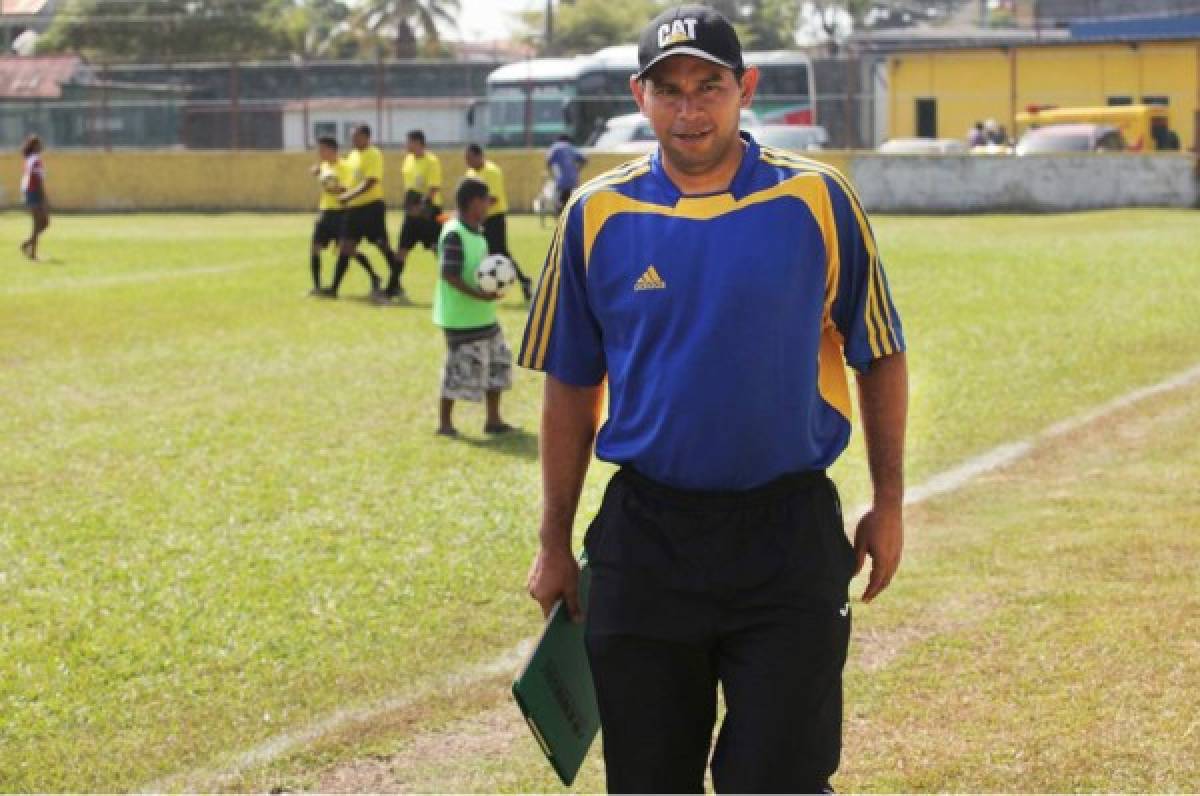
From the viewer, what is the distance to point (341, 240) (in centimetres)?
2206

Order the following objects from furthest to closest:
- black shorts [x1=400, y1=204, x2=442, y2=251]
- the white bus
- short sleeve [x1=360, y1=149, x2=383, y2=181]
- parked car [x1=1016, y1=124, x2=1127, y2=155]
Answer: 1. the white bus
2. parked car [x1=1016, y1=124, x2=1127, y2=155]
3. short sleeve [x1=360, y1=149, x2=383, y2=181]
4. black shorts [x1=400, y1=204, x2=442, y2=251]

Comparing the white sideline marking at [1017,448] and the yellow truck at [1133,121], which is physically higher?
the yellow truck at [1133,121]

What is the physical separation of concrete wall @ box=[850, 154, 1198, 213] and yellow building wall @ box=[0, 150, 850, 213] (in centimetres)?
1068

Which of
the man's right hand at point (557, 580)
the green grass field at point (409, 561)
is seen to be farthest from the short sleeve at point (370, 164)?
the man's right hand at point (557, 580)

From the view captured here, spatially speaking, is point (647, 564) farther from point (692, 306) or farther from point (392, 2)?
point (392, 2)

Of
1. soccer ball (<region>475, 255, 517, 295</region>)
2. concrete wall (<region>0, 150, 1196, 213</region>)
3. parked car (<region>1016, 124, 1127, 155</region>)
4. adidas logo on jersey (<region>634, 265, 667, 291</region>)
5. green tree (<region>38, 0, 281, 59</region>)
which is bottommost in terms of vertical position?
soccer ball (<region>475, 255, 517, 295</region>)

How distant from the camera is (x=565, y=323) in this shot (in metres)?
4.20

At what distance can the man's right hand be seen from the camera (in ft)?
14.2

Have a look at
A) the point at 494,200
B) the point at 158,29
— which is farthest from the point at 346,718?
the point at 158,29

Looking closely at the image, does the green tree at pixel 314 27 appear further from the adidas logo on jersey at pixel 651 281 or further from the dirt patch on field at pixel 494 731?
the adidas logo on jersey at pixel 651 281

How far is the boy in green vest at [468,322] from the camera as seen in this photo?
12570 millimetres

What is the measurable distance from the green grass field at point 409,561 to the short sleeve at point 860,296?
2.01 meters

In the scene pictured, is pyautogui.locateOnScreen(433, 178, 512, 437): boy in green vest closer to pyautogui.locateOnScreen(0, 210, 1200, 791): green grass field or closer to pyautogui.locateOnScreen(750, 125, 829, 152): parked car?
pyautogui.locateOnScreen(0, 210, 1200, 791): green grass field

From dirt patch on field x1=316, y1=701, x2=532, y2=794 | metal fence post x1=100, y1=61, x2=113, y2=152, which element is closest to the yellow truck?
metal fence post x1=100, y1=61, x2=113, y2=152
